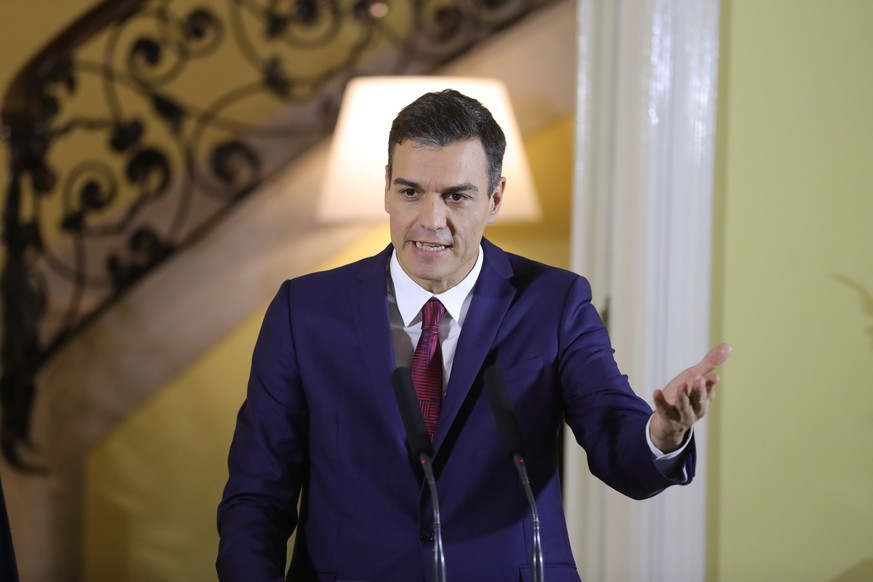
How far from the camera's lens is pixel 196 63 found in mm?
4047

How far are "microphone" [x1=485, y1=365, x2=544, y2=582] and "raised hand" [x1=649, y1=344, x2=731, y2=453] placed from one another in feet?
0.62

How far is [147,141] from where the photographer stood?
3.83m

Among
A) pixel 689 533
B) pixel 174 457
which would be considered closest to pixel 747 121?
pixel 689 533

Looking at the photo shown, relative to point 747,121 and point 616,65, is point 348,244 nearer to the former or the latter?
point 616,65

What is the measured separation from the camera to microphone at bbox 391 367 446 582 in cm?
110

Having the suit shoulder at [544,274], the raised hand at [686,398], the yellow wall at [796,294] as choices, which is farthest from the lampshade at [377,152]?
the raised hand at [686,398]

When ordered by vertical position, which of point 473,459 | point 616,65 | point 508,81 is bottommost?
point 473,459

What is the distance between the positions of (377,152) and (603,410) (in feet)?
4.82

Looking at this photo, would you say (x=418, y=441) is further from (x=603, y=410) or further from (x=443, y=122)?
(x=443, y=122)

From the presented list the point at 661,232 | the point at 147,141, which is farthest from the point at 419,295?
the point at 147,141

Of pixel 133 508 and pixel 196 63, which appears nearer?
pixel 133 508

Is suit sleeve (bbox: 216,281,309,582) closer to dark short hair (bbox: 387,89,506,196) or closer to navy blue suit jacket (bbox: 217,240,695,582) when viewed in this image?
navy blue suit jacket (bbox: 217,240,695,582)

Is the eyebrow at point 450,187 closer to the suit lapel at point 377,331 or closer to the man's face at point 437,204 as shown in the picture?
the man's face at point 437,204

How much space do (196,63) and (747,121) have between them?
2.56 metres
